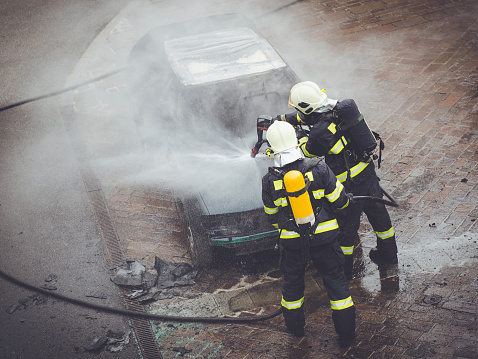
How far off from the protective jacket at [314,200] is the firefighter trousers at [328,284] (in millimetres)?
116

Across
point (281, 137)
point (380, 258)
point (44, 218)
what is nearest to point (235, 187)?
point (281, 137)

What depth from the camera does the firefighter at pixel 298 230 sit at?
142 inches

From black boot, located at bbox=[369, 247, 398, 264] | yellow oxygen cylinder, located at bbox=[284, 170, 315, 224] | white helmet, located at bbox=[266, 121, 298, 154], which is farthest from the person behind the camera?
black boot, located at bbox=[369, 247, 398, 264]

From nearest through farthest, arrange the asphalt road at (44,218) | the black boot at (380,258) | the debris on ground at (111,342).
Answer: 1. the debris on ground at (111,342)
2. the asphalt road at (44,218)
3. the black boot at (380,258)

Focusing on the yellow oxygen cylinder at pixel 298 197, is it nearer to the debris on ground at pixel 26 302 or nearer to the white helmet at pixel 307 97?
the white helmet at pixel 307 97

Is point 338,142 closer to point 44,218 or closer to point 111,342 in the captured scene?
point 111,342

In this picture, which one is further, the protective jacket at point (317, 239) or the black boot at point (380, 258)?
the black boot at point (380, 258)

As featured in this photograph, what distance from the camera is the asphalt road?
4449mm

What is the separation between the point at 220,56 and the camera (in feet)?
18.9

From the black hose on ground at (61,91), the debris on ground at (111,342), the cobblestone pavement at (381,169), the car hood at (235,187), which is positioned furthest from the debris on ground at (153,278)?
the black hose on ground at (61,91)

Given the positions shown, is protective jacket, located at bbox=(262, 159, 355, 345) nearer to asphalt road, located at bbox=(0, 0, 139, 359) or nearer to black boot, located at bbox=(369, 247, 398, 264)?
black boot, located at bbox=(369, 247, 398, 264)

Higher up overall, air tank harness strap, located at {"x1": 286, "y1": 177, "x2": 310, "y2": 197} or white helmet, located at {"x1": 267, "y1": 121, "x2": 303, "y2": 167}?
white helmet, located at {"x1": 267, "y1": 121, "x2": 303, "y2": 167}

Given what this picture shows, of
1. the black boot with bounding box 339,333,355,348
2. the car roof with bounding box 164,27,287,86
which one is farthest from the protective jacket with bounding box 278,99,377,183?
the car roof with bounding box 164,27,287,86

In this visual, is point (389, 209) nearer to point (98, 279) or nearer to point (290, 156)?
point (290, 156)
